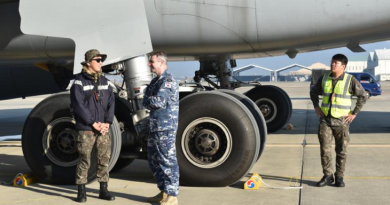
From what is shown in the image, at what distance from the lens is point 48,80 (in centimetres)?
1101

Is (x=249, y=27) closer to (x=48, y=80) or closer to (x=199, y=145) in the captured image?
(x=199, y=145)

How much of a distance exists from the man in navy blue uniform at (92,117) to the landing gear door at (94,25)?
21.1 inches

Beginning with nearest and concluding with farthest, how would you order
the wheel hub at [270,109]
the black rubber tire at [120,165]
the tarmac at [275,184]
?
the tarmac at [275,184]
the black rubber tire at [120,165]
the wheel hub at [270,109]

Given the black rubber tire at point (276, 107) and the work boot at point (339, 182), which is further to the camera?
the black rubber tire at point (276, 107)

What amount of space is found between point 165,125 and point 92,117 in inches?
35.5

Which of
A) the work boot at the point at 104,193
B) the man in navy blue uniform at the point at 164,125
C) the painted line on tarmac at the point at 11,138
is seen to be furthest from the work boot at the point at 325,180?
the painted line on tarmac at the point at 11,138

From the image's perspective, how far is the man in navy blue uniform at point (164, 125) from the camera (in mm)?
4848

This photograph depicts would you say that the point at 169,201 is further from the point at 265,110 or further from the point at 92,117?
the point at 265,110

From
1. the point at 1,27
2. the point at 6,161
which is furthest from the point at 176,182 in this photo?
the point at 6,161

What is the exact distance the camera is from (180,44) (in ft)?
21.5

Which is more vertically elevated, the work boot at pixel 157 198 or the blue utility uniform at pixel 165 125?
the blue utility uniform at pixel 165 125

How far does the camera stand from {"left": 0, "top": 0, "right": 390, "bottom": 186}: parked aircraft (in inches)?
231

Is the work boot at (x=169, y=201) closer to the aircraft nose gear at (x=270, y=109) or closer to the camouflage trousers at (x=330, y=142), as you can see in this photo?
the camouflage trousers at (x=330, y=142)

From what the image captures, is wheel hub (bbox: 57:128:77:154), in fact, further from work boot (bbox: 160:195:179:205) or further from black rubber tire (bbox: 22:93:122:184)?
work boot (bbox: 160:195:179:205)
